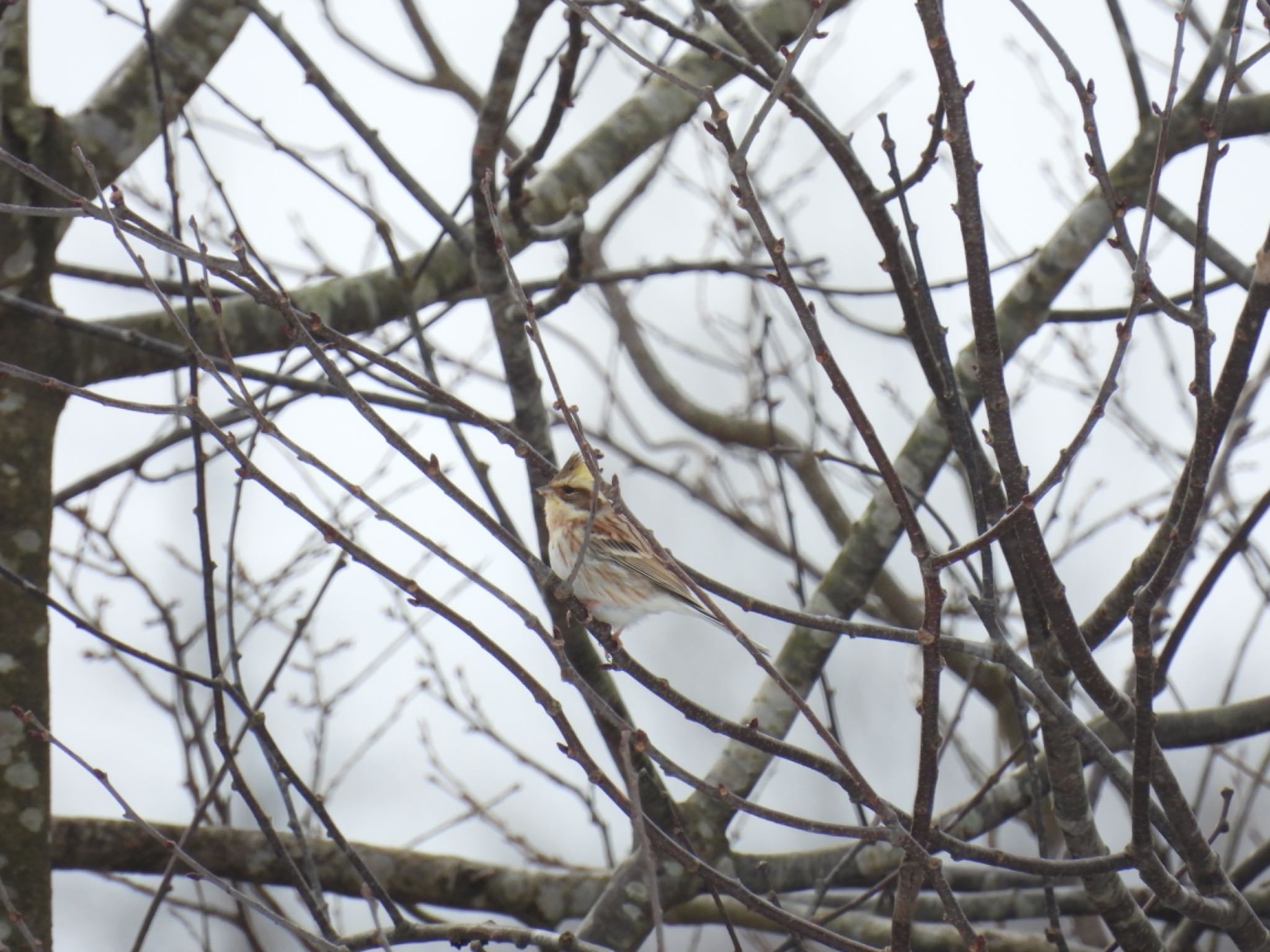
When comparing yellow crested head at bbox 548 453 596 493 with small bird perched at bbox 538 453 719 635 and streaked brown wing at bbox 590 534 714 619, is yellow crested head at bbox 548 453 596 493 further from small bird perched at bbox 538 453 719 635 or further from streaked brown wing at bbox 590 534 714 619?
streaked brown wing at bbox 590 534 714 619

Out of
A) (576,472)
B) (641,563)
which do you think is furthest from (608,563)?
(576,472)

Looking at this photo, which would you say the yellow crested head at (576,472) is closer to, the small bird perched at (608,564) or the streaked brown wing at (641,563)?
the small bird perched at (608,564)

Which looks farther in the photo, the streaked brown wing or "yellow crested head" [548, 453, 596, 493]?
"yellow crested head" [548, 453, 596, 493]

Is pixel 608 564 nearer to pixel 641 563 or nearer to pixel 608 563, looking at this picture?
pixel 608 563

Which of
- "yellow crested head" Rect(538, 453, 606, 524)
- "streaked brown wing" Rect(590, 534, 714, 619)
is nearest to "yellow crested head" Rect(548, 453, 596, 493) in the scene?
"yellow crested head" Rect(538, 453, 606, 524)

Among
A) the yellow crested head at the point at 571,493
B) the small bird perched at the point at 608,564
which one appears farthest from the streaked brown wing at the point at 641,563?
the yellow crested head at the point at 571,493

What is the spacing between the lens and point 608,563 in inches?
198

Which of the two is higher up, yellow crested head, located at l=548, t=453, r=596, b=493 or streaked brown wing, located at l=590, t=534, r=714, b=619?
yellow crested head, located at l=548, t=453, r=596, b=493

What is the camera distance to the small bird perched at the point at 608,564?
15.3ft

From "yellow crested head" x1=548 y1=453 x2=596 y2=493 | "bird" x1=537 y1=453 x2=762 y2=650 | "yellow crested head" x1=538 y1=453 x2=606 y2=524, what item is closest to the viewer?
"yellow crested head" x1=538 y1=453 x2=606 y2=524

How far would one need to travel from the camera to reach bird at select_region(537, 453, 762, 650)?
15.3 feet

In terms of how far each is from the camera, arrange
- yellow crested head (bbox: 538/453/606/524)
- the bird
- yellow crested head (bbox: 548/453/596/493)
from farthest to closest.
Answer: yellow crested head (bbox: 548/453/596/493) < the bird < yellow crested head (bbox: 538/453/606/524)

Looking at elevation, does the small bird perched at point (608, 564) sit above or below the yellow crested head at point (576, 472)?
below

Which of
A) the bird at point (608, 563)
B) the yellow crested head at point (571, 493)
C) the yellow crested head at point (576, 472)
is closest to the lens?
the yellow crested head at point (571, 493)
